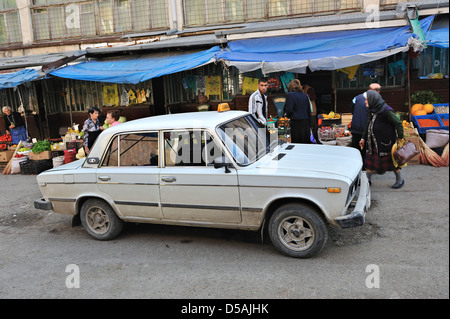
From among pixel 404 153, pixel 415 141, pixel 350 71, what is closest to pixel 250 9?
pixel 350 71

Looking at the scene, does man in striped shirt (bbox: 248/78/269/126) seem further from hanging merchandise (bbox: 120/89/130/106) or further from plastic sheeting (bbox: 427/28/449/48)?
hanging merchandise (bbox: 120/89/130/106)

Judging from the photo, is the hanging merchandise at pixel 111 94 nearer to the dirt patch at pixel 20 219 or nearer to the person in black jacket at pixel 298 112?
the dirt patch at pixel 20 219

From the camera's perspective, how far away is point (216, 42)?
9.52 metres

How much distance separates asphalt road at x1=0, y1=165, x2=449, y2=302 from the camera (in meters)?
3.80

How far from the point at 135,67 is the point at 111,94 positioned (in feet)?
8.05

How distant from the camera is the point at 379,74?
9.56 meters

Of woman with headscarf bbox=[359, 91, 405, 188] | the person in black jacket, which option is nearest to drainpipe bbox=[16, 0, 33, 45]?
the person in black jacket

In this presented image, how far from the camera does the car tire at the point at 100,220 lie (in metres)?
5.23

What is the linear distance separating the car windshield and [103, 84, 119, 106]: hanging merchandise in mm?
7402
